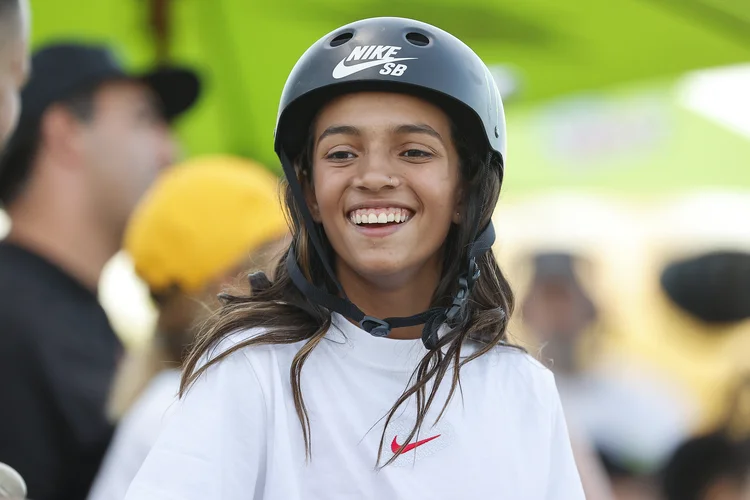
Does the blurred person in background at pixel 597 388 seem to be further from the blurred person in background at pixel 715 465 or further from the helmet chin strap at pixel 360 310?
the helmet chin strap at pixel 360 310

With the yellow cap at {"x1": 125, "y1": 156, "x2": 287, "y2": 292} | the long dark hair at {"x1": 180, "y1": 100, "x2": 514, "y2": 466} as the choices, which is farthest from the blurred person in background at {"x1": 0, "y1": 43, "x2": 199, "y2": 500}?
the long dark hair at {"x1": 180, "y1": 100, "x2": 514, "y2": 466}

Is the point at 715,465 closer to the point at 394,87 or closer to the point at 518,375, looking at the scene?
the point at 518,375

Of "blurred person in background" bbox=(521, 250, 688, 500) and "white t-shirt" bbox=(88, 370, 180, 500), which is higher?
"white t-shirt" bbox=(88, 370, 180, 500)

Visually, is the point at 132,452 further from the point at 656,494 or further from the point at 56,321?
the point at 656,494

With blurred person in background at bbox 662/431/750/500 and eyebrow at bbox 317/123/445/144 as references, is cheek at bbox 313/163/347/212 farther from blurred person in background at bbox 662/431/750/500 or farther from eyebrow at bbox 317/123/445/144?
blurred person in background at bbox 662/431/750/500

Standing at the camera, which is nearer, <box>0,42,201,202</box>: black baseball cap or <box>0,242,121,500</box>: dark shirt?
<box>0,242,121,500</box>: dark shirt

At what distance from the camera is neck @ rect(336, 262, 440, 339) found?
2562mm

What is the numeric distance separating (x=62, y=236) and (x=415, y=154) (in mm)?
2286

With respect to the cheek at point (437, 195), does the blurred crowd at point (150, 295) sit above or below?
below

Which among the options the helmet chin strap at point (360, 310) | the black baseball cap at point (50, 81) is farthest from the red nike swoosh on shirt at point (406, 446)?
the black baseball cap at point (50, 81)

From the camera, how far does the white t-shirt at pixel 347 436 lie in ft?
7.12

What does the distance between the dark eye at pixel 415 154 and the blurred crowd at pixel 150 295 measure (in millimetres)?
646

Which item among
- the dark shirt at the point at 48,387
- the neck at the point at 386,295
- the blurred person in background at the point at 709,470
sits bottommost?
the blurred person in background at the point at 709,470

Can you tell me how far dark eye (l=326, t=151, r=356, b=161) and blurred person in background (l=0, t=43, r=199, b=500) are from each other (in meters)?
1.71
